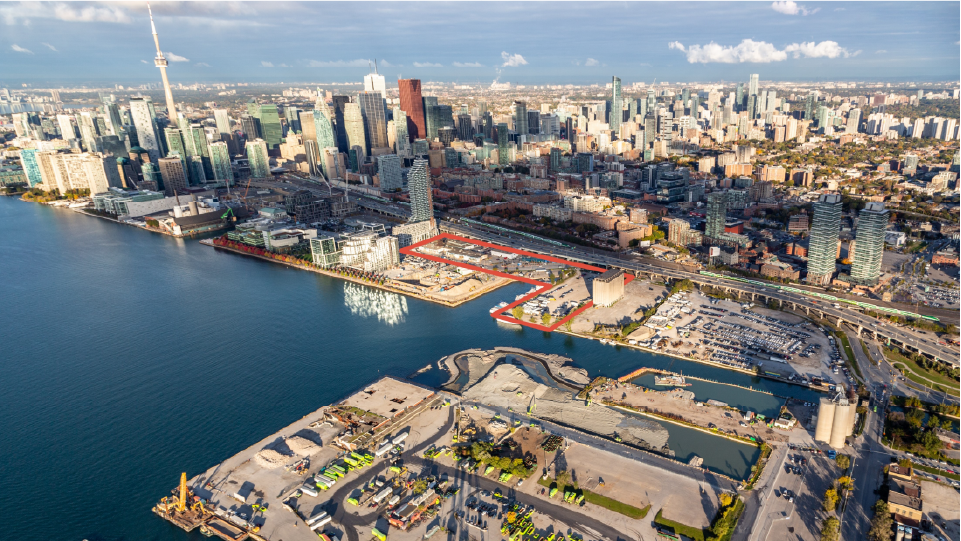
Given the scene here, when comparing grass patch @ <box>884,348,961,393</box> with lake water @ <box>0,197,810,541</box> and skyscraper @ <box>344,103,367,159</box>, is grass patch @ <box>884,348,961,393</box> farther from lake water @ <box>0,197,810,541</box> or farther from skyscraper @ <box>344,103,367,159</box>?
skyscraper @ <box>344,103,367,159</box>

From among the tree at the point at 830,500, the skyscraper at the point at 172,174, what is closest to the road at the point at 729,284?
the tree at the point at 830,500

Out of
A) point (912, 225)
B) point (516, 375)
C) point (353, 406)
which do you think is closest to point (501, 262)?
point (516, 375)

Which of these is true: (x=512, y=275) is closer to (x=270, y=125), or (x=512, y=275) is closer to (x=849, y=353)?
(x=849, y=353)

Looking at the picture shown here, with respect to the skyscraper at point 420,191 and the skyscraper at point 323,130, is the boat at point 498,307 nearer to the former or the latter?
the skyscraper at point 420,191

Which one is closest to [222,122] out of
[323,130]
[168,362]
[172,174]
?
[323,130]

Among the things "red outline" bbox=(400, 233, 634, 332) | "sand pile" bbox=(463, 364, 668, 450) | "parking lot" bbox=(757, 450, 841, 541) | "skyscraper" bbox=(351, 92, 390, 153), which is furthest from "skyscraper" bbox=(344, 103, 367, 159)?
"parking lot" bbox=(757, 450, 841, 541)
